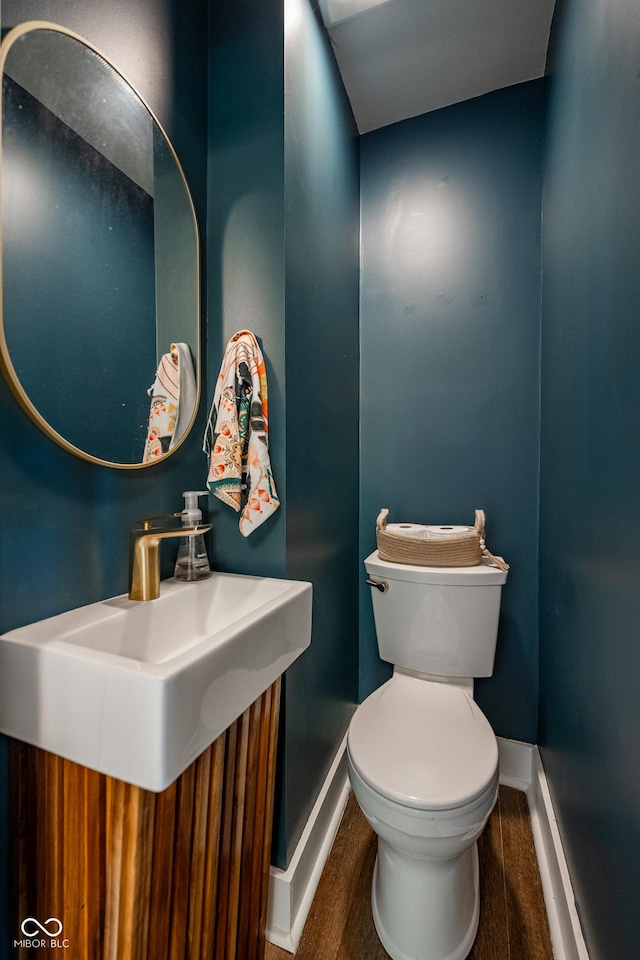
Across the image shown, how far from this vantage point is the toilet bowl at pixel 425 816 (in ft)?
2.90

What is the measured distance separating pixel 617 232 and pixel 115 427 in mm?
1062

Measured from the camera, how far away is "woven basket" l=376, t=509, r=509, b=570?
136cm

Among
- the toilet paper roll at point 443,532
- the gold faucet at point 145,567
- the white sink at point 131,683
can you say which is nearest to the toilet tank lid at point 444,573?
the toilet paper roll at point 443,532

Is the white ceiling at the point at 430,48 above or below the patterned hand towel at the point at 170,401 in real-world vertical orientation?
above

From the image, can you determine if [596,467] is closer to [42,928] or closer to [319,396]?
[319,396]

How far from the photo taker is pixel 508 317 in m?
1.55

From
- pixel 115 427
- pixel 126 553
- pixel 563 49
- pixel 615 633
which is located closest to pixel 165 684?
pixel 126 553

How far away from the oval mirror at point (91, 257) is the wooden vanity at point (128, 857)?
0.55 metres

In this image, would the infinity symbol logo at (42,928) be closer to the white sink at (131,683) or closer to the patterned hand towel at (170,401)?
the white sink at (131,683)

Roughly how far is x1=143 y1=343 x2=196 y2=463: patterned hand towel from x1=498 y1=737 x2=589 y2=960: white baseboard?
1412 millimetres

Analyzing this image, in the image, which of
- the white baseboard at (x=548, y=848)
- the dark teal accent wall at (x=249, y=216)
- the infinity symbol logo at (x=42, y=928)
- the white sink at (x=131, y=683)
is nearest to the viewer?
the white sink at (x=131, y=683)

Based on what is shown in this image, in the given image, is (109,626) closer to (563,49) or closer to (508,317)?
(508,317)

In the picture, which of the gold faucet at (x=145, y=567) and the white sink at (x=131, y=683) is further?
the gold faucet at (x=145, y=567)

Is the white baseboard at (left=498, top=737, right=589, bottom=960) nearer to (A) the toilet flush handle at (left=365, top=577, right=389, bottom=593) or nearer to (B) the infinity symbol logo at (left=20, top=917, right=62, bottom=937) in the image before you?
(A) the toilet flush handle at (left=365, top=577, right=389, bottom=593)
